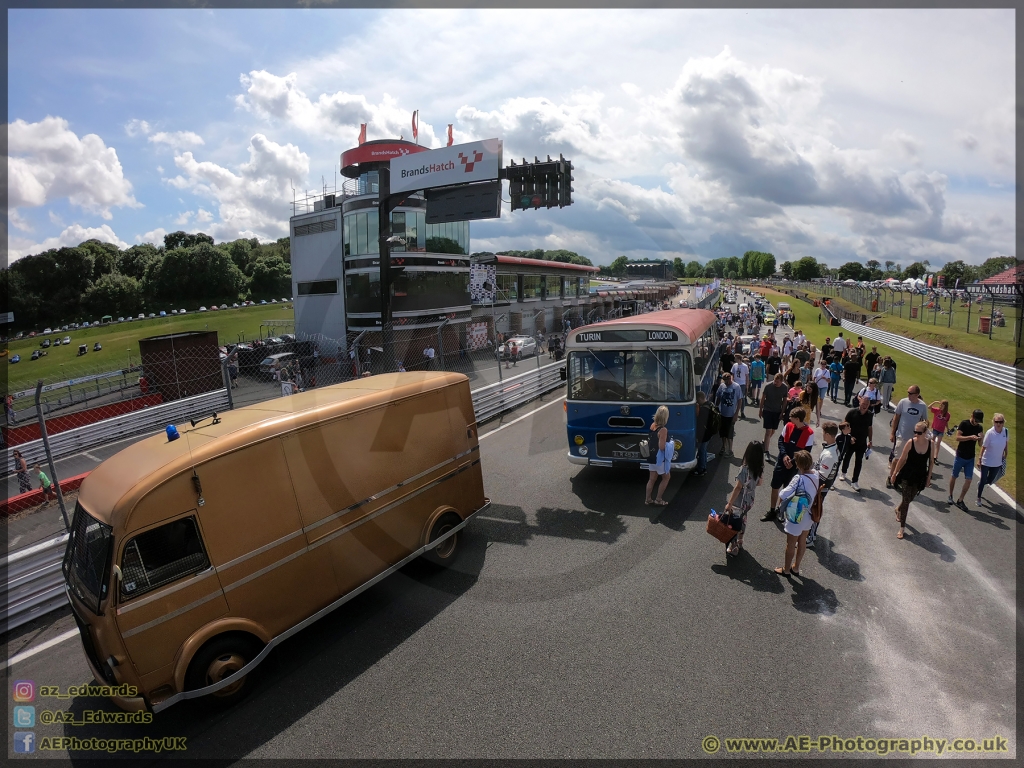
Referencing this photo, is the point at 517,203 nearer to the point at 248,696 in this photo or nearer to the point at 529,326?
the point at 248,696

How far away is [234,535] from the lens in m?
4.90

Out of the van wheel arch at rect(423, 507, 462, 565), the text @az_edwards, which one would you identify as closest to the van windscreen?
the van wheel arch at rect(423, 507, 462, 565)

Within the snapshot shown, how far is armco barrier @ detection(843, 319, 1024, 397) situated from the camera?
1825cm

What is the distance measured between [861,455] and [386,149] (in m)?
45.8

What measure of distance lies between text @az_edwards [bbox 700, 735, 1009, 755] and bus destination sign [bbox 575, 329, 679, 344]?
6471 mm

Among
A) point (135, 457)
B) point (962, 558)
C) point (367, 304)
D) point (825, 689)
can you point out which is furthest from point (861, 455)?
point (367, 304)

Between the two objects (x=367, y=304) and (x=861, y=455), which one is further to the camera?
(x=367, y=304)

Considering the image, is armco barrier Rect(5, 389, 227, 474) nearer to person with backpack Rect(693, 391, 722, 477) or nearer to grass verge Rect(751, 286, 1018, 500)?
person with backpack Rect(693, 391, 722, 477)

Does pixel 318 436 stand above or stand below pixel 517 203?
below

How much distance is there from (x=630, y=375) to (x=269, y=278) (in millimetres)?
88201

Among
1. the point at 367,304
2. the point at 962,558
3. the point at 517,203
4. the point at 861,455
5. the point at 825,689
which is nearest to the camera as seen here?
the point at 825,689

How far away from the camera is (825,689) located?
4816 mm

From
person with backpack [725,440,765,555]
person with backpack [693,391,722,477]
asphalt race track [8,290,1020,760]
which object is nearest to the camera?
asphalt race track [8,290,1020,760]

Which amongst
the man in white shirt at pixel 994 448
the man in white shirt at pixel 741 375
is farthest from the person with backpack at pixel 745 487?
the man in white shirt at pixel 741 375
